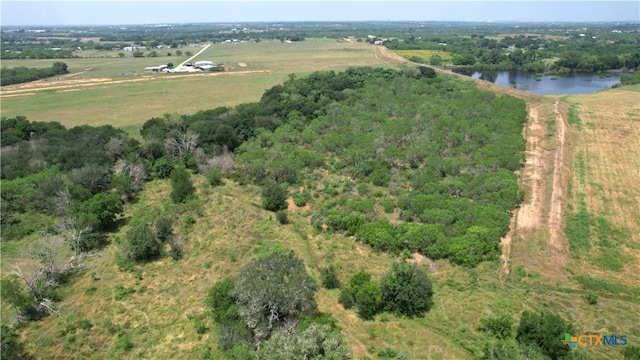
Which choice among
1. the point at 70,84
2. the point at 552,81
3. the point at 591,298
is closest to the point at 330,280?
the point at 591,298

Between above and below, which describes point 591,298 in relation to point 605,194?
below

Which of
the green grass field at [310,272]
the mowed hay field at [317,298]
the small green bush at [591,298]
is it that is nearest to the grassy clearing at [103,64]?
the green grass field at [310,272]

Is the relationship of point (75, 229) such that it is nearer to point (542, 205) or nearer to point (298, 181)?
point (298, 181)

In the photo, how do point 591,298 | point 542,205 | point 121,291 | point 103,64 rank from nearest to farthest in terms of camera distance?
point 591,298 < point 121,291 < point 542,205 < point 103,64

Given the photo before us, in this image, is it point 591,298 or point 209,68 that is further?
point 209,68

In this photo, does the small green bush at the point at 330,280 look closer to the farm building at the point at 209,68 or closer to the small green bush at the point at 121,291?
the small green bush at the point at 121,291

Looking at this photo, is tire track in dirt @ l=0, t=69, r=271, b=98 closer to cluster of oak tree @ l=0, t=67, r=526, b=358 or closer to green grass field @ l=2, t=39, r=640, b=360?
cluster of oak tree @ l=0, t=67, r=526, b=358
